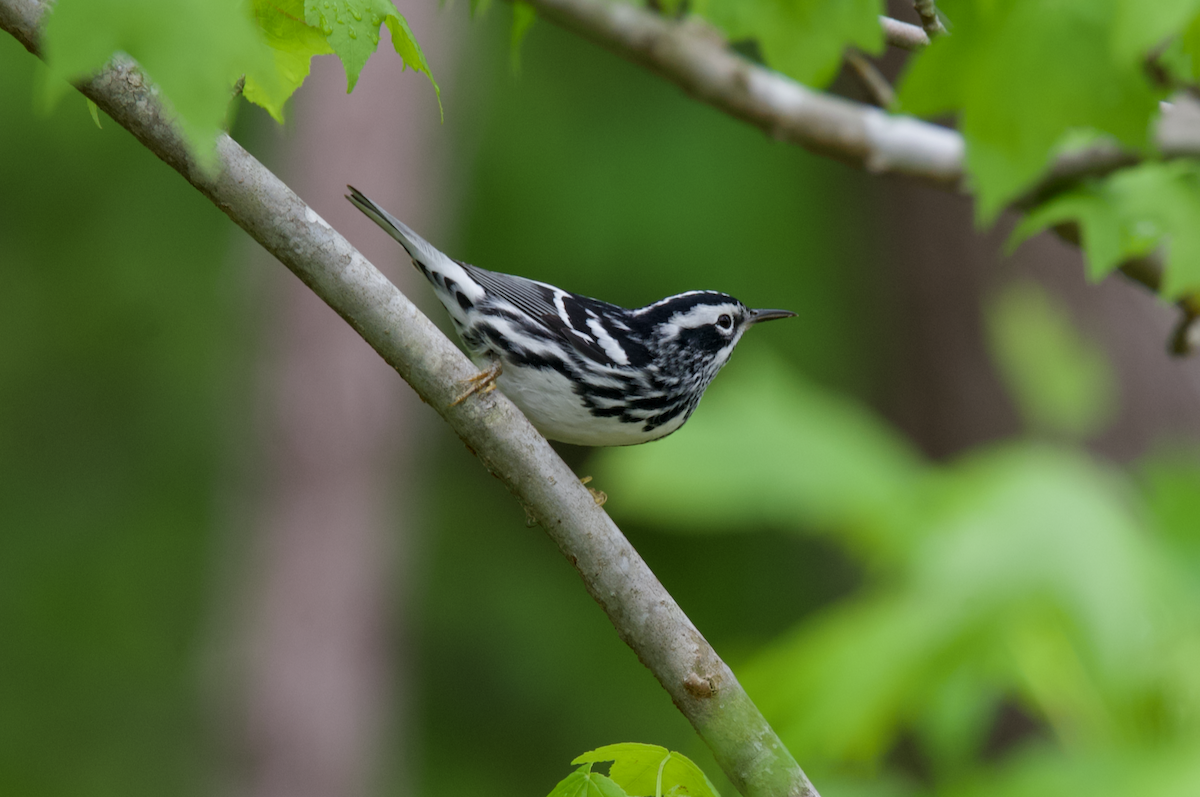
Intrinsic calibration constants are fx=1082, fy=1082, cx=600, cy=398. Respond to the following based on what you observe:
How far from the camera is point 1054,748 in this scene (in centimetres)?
386

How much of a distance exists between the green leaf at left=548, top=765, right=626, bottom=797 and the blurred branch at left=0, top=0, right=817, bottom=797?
327mm

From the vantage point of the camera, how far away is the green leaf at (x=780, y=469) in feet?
14.6

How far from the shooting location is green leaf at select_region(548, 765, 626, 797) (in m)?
1.42

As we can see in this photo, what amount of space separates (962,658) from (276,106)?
2.73 m

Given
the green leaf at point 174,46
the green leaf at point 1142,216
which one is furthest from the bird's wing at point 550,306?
the green leaf at point 174,46

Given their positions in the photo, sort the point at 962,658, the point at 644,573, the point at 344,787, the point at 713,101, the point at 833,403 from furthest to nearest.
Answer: the point at 344,787 → the point at 833,403 → the point at 962,658 → the point at 713,101 → the point at 644,573

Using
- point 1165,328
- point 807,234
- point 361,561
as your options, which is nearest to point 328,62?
point 361,561

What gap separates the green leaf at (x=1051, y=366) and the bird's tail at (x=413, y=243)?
3.50m

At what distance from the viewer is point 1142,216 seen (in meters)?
2.57

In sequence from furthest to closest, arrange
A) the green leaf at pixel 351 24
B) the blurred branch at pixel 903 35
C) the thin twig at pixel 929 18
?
the blurred branch at pixel 903 35 → the thin twig at pixel 929 18 → the green leaf at pixel 351 24

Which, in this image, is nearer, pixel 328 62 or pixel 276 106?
pixel 276 106

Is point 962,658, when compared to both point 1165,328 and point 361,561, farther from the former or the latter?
point 361,561

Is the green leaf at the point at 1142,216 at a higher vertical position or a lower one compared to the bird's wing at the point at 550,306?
lower

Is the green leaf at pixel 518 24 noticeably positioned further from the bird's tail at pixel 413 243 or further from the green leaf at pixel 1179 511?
the green leaf at pixel 1179 511
